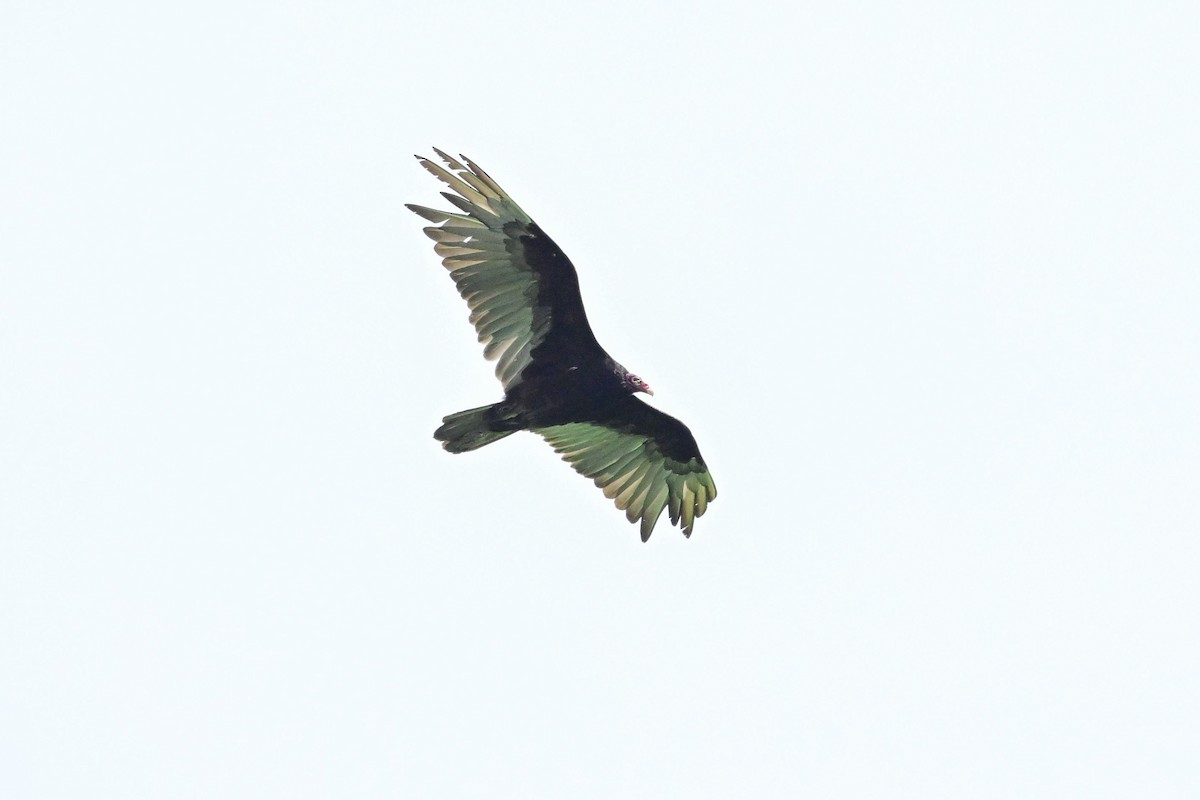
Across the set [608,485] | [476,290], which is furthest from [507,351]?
[608,485]

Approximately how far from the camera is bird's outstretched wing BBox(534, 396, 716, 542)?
1745 centimetres

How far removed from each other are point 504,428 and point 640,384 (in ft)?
4.11

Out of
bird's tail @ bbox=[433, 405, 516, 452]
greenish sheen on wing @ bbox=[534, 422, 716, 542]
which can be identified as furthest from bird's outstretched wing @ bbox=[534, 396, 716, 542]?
bird's tail @ bbox=[433, 405, 516, 452]

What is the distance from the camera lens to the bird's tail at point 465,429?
1597 cm

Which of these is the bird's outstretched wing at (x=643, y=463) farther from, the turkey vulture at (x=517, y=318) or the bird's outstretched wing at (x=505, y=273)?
the bird's outstretched wing at (x=505, y=273)

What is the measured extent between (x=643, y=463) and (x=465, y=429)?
232 centimetres

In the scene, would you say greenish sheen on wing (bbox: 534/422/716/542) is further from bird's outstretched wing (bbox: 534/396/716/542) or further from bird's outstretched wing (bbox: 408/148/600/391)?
bird's outstretched wing (bbox: 408/148/600/391)

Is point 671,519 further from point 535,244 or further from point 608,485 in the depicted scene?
point 535,244

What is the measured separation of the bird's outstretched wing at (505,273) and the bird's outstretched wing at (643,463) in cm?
141

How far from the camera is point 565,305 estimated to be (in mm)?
16062

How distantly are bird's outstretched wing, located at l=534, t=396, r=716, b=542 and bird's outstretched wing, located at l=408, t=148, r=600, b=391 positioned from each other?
1.41 m

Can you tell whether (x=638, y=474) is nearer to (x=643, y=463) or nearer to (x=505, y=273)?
(x=643, y=463)

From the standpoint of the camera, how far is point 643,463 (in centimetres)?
1770

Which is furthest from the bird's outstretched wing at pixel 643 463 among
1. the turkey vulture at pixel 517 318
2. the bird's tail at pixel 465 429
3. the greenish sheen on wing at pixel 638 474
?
the bird's tail at pixel 465 429
